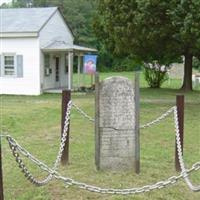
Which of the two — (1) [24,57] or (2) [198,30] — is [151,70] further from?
(2) [198,30]

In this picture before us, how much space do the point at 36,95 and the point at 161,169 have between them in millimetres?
19545

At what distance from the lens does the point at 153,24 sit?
20.2 meters

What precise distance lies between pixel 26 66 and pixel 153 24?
9.84 m

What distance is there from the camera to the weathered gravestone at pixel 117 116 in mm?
8141

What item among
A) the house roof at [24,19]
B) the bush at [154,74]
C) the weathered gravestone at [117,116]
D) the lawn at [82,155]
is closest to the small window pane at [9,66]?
the house roof at [24,19]

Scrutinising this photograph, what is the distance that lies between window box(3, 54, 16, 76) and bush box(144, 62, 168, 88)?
876 centimetres

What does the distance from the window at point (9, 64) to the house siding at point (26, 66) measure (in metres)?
0.27

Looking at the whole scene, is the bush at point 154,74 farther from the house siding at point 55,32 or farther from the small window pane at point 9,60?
the small window pane at point 9,60

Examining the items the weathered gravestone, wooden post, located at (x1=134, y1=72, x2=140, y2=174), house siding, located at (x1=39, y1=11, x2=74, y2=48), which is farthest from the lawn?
house siding, located at (x1=39, y1=11, x2=74, y2=48)

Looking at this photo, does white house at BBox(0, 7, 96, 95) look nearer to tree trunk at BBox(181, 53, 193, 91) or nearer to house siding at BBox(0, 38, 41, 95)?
house siding at BBox(0, 38, 41, 95)

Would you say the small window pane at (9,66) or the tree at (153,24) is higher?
the tree at (153,24)

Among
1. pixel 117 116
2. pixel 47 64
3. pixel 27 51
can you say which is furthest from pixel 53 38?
pixel 117 116

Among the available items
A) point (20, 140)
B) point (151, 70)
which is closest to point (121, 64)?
point (151, 70)

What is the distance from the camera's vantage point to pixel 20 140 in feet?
39.0
